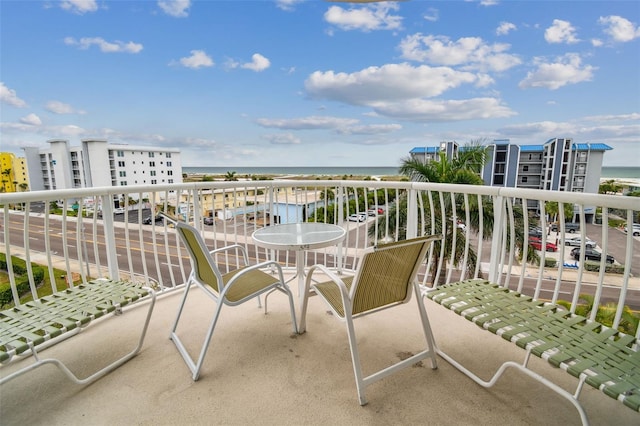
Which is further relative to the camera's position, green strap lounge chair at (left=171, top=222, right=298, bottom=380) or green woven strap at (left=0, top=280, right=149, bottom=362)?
green strap lounge chair at (left=171, top=222, right=298, bottom=380)

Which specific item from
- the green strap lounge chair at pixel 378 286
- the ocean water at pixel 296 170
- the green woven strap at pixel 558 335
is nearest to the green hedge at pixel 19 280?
the green strap lounge chair at pixel 378 286

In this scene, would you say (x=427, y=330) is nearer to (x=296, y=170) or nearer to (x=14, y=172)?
(x=14, y=172)

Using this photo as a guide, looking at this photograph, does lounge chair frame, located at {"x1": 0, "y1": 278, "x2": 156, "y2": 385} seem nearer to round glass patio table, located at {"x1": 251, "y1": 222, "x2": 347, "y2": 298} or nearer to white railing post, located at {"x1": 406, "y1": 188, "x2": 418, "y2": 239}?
round glass patio table, located at {"x1": 251, "y1": 222, "x2": 347, "y2": 298}

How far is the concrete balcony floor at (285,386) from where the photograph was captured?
1618 mm

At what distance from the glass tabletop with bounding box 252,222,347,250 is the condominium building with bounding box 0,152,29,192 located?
1513 inches

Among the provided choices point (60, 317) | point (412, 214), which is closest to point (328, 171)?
point (412, 214)

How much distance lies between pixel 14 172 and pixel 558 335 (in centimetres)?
4667

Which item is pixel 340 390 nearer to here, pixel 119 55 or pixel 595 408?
pixel 595 408

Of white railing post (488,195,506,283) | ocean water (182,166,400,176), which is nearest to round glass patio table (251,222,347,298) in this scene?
white railing post (488,195,506,283)

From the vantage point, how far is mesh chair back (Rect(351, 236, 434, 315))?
5.29 feet

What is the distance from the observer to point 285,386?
6.06 feet

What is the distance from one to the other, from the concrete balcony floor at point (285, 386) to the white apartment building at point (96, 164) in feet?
69.7

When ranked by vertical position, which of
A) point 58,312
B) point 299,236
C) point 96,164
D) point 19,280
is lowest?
point 19,280

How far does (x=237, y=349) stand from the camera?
2234mm
